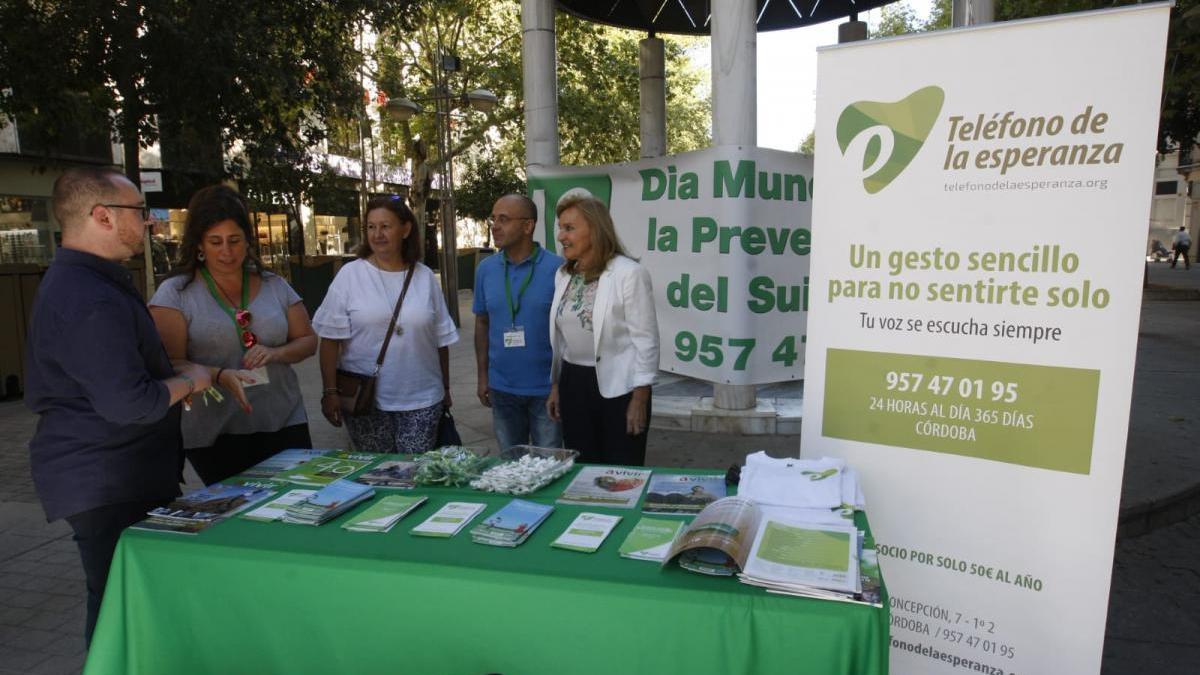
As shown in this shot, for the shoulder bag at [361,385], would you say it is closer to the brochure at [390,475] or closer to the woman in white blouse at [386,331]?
the woman in white blouse at [386,331]

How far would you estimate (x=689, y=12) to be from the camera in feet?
32.7

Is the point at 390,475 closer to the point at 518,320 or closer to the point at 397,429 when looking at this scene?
the point at 397,429

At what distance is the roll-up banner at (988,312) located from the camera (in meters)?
2.14

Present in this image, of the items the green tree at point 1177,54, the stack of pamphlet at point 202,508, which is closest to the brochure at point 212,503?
the stack of pamphlet at point 202,508

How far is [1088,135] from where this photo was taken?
6.99 feet

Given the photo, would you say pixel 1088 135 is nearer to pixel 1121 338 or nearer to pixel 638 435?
pixel 1121 338

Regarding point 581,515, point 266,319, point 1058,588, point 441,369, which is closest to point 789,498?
point 581,515

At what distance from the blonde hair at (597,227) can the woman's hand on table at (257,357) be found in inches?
52.1

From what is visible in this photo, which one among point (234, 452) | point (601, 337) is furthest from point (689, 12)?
point (234, 452)

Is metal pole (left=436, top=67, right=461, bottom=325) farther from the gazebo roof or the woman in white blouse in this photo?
the woman in white blouse

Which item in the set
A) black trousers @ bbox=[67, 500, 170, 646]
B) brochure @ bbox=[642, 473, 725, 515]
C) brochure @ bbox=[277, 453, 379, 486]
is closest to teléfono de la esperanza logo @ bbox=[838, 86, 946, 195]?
brochure @ bbox=[642, 473, 725, 515]

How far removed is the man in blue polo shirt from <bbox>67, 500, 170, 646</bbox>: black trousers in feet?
5.53

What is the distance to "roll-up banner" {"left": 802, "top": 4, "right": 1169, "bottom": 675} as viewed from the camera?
2139 mm

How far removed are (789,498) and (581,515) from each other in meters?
0.60
